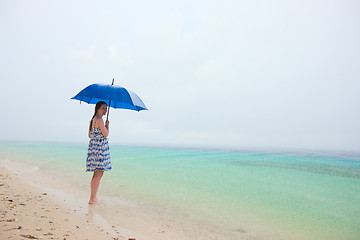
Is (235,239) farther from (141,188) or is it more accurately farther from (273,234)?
(141,188)

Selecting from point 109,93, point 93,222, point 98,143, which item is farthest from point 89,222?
point 109,93

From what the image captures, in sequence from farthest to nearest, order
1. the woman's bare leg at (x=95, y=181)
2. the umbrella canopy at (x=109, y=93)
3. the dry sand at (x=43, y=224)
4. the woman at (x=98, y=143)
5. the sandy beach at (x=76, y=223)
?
the woman's bare leg at (x=95, y=181) < the woman at (x=98, y=143) < the umbrella canopy at (x=109, y=93) < the sandy beach at (x=76, y=223) < the dry sand at (x=43, y=224)

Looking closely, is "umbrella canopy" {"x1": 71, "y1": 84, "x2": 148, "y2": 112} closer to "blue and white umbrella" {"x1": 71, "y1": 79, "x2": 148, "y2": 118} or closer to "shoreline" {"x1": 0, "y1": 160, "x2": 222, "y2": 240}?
"blue and white umbrella" {"x1": 71, "y1": 79, "x2": 148, "y2": 118}

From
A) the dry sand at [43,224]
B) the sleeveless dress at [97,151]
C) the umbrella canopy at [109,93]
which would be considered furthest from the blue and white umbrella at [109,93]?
the dry sand at [43,224]

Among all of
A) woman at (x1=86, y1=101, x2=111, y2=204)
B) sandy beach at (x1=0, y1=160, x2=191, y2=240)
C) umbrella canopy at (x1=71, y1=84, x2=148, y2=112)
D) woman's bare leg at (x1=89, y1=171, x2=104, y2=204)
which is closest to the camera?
sandy beach at (x1=0, y1=160, x2=191, y2=240)

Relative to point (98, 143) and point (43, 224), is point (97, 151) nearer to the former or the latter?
point (98, 143)

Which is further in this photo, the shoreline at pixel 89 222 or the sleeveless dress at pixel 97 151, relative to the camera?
→ the sleeveless dress at pixel 97 151

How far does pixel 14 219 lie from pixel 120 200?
130 inches

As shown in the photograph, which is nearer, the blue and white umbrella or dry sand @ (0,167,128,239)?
dry sand @ (0,167,128,239)

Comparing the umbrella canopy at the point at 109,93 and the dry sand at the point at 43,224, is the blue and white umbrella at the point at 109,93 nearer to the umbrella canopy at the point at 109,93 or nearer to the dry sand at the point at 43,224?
the umbrella canopy at the point at 109,93

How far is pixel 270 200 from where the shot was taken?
7.59 meters

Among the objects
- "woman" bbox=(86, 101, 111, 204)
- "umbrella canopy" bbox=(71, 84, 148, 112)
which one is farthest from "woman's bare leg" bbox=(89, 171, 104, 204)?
"umbrella canopy" bbox=(71, 84, 148, 112)

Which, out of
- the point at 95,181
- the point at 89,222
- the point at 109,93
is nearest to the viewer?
the point at 89,222

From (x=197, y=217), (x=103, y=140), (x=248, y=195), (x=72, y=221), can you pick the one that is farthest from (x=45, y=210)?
(x=248, y=195)
